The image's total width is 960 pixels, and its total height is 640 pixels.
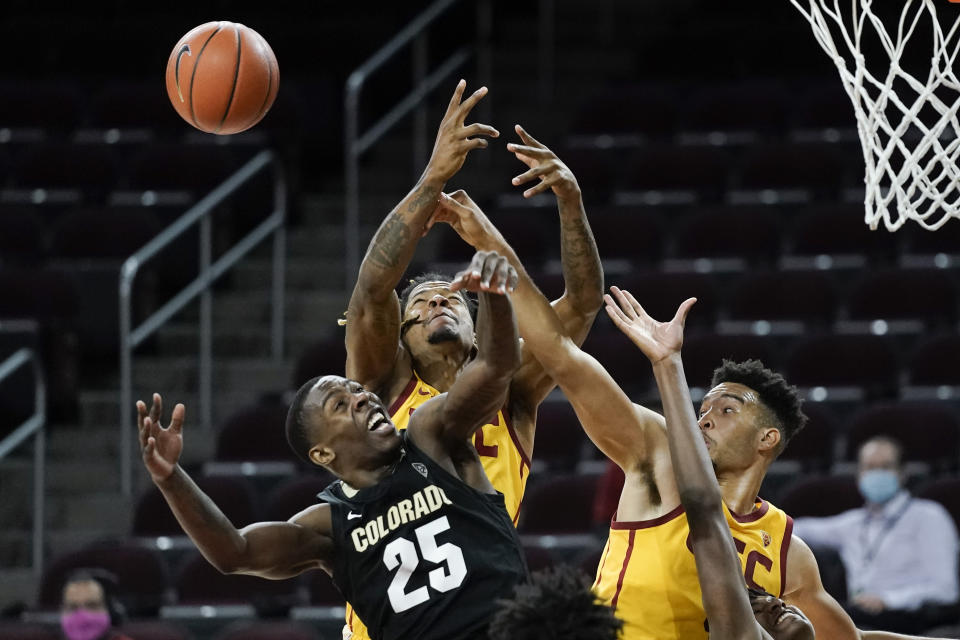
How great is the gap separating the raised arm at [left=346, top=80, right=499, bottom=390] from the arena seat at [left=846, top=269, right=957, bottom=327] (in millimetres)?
4819

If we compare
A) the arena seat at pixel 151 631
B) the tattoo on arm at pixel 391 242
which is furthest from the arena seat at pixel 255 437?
the tattoo on arm at pixel 391 242

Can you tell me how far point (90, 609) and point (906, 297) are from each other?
484 cm

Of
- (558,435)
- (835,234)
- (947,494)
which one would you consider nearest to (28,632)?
(558,435)

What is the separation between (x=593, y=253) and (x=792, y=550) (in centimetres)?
108

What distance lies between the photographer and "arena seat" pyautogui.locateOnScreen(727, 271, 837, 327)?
30.1ft

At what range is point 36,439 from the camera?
8656 mm

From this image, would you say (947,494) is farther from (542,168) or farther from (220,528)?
(220,528)

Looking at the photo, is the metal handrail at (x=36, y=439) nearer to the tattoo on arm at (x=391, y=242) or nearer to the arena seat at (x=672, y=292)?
the arena seat at (x=672, y=292)

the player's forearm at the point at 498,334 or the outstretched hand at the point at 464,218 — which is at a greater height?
the outstretched hand at the point at 464,218

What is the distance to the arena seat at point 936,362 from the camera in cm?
850

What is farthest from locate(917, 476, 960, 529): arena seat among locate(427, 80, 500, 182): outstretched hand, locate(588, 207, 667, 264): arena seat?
locate(427, 80, 500, 182): outstretched hand

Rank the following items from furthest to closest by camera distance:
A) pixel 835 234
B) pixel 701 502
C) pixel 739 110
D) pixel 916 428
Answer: pixel 739 110, pixel 835 234, pixel 916 428, pixel 701 502

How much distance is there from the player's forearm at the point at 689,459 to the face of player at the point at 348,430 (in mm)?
727

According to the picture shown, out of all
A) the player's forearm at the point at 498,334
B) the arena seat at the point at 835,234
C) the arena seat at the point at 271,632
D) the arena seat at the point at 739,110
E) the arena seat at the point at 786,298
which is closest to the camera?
the player's forearm at the point at 498,334
